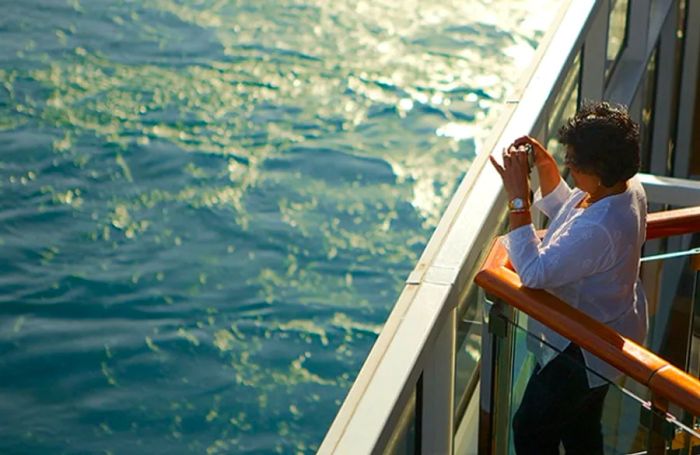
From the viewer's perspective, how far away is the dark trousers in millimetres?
2498

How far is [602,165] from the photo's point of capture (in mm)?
2562

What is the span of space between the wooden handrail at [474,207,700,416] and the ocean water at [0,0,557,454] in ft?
40.9

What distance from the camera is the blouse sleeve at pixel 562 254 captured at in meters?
2.47

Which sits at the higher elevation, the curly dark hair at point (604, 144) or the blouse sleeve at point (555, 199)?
the curly dark hair at point (604, 144)

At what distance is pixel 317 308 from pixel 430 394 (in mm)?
14276

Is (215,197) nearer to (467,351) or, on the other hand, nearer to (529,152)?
(467,351)

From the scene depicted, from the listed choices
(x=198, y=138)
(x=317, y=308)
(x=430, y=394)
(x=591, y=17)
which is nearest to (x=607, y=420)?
(x=430, y=394)

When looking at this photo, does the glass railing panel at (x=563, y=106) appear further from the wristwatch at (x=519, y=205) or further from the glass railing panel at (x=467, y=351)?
the wristwatch at (x=519, y=205)

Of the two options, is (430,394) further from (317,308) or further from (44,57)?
(44,57)

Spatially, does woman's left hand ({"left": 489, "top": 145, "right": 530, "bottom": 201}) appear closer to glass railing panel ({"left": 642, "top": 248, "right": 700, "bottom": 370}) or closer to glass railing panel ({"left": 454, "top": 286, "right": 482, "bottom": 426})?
glass railing panel ({"left": 454, "top": 286, "right": 482, "bottom": 426})

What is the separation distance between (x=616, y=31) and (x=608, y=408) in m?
2.41

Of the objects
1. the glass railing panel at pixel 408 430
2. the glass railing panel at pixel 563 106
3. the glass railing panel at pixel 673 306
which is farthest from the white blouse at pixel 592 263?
the glass railing panel at pixel 563 106

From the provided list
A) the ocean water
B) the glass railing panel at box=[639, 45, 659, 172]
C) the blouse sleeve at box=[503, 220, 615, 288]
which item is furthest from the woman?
the ocean water

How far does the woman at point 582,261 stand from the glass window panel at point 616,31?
6.13 feet
